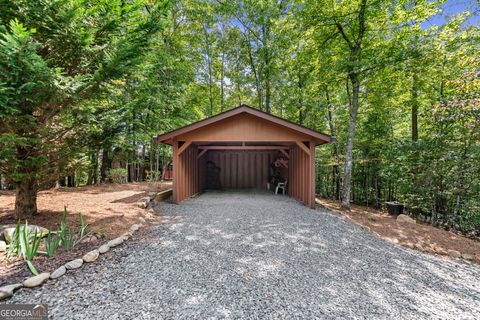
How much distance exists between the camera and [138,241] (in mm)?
3678

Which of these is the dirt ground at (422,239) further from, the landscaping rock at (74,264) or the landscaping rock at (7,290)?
the landscaping rock at (7,290)

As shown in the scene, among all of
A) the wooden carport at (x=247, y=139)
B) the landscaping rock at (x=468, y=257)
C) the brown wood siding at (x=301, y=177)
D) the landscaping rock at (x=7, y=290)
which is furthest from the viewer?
the brown wood siding at (x=301, y=177)

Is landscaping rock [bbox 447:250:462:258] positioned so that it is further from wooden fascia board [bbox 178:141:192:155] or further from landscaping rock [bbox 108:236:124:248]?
wooden fascia board [bbox 178:141:192:155]

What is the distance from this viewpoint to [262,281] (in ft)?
8.35

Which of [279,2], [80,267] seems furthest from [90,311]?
[279,2]

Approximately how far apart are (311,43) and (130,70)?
8.19 meters

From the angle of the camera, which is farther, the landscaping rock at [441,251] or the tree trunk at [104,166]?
the tree trunk at [104,166]

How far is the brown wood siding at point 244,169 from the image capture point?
11.6m

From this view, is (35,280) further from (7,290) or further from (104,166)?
(104,166)

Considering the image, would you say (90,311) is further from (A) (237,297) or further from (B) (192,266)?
(A) (237,297)

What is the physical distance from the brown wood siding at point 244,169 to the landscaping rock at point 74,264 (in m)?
8.96

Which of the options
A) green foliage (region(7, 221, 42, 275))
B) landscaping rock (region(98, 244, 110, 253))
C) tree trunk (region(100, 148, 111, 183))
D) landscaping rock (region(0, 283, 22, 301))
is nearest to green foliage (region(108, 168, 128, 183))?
tree trunk (region(100, 148, 111, 183))

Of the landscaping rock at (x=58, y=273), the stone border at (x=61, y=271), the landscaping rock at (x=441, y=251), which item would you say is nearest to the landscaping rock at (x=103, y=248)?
the stone border at (x=61, y=271)

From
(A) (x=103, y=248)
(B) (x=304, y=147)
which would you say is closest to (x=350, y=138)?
(B) (x=304, y=147)
